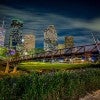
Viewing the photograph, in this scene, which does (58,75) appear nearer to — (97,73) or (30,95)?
(30,95)

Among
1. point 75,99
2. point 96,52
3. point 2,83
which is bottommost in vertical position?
point 75,99

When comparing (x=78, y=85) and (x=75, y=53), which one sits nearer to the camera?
(x=78, y=85)

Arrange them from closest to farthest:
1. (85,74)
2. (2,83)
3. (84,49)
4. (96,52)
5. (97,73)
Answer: (2,83), (85,74), (97,73), (96,52), (84,49)

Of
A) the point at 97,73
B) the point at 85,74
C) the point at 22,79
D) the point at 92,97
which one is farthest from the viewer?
the point at 97,73

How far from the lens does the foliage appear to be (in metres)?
21.4

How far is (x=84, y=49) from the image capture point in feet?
226

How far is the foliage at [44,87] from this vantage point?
70.4ft

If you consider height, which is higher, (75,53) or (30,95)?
(75,53)

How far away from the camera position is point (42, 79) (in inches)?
939

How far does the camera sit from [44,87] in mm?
23953

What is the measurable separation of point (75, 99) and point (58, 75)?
143 inches

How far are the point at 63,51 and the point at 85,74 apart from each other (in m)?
43.9

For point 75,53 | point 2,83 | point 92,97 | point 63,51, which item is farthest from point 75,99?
point 63,51

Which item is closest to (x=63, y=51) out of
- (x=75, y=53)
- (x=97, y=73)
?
(x=75, y=53)
